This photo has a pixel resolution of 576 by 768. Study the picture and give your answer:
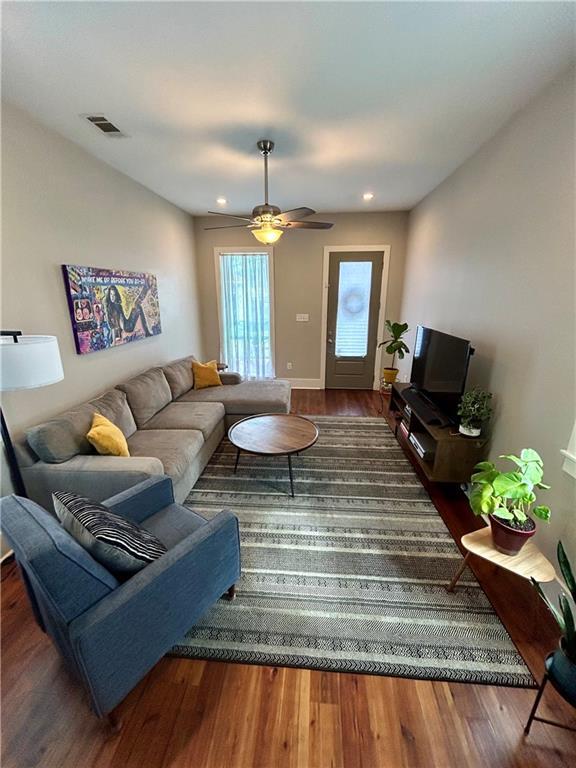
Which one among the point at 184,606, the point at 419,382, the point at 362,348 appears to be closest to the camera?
the point at 184,606

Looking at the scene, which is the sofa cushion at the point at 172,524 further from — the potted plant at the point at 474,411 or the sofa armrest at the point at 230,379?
the sofa armrest at the point at 230,379

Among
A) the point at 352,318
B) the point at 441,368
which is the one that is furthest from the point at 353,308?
the point at 441,368

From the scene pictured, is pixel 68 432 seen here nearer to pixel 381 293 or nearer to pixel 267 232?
pixel 267 232

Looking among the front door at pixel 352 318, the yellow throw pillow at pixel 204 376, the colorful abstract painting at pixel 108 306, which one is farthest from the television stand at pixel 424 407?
the colorful abstract painting at pixel 108 306

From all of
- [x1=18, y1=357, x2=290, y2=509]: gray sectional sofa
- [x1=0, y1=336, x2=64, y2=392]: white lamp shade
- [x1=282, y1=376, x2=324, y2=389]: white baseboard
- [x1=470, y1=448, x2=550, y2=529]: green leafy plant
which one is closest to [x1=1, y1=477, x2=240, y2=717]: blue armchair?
[x1=0, y1=336, x2=64, y2=392]: white lamp shade

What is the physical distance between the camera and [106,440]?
82.9 inches

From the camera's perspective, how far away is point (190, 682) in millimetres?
1336

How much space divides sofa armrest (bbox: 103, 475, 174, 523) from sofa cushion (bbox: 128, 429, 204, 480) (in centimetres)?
36

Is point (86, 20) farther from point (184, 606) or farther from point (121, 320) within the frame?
point (184, 606)

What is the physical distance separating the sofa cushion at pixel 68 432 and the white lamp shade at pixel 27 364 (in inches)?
23.8

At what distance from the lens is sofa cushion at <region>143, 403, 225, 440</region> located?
2.82 metres

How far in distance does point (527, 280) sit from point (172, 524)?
2557 millimetres

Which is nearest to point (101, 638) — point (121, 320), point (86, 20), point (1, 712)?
point (1, 712)

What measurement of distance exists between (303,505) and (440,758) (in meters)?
1.44
